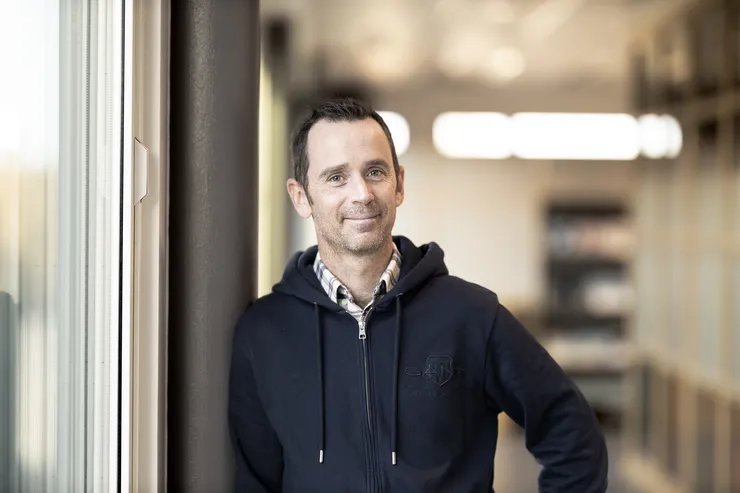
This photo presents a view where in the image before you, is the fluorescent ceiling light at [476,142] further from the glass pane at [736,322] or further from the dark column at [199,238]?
the dark column at [199,238]

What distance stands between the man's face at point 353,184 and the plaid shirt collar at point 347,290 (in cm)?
7

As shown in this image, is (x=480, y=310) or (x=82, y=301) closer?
(x=82, y=301)

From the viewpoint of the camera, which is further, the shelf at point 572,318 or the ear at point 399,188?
the shelf at point 572,318

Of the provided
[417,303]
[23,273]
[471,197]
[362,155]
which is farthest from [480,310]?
[471,197]

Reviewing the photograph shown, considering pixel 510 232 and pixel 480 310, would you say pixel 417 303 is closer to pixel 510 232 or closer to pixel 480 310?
pixel 480 310

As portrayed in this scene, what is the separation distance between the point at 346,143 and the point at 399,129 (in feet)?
16.7

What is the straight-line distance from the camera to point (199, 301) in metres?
1.53

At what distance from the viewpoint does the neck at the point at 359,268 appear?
146cm

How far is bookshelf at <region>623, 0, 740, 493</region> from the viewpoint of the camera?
11.3 feet

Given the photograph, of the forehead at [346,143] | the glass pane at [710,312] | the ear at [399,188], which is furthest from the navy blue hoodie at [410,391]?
the glass pane at [710,312]

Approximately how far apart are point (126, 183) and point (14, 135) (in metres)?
0.24

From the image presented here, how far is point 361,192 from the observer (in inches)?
54.7

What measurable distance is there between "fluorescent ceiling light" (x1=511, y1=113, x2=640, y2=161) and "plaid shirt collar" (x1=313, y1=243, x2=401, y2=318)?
5.25 m

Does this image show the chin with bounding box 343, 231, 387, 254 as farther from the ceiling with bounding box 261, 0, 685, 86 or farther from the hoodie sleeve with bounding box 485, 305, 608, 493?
the ceiling with bounding box 261, 0, 685, 86
